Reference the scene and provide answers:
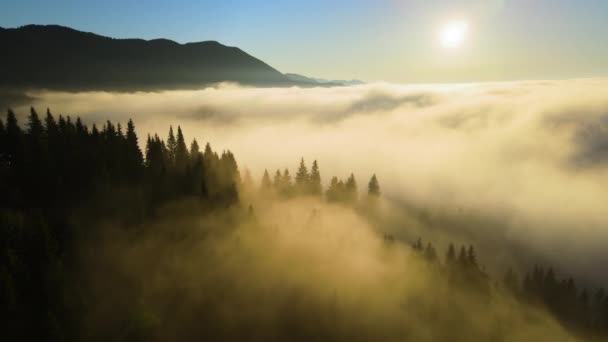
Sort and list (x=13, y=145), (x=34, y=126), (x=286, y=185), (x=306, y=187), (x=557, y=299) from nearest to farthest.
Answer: (x=13, y=145) → (x=34, y=126) → (x=557, y=299) → (x=286, y=185) → (x=306, y=187)

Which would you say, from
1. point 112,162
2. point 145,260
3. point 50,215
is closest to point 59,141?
point 112,162

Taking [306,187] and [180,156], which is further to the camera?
[306,187]

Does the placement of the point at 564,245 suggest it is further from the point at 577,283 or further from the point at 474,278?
the point at 474,278

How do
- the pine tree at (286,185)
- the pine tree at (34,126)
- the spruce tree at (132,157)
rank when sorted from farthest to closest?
1. the pine tree at (286,185)
2. the spruce tree at (132,157)
3. the pine tree at (34,126)

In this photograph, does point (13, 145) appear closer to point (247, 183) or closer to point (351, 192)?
point (247, 183)

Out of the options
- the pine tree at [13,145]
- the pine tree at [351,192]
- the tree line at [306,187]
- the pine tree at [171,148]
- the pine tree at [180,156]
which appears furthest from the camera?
the pine tree at [351,192]

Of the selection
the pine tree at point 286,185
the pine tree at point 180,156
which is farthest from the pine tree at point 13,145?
the pine tree at point 286,185

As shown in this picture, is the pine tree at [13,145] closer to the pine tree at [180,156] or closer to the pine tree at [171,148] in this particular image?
the pine tree at [180,156]

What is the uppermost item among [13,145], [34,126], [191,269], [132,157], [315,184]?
[34,126]

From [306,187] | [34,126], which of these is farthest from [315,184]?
[34,126]

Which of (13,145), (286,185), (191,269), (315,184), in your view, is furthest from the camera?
(315,184)

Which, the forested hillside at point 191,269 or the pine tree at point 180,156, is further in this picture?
the pine tree at point 180,156
